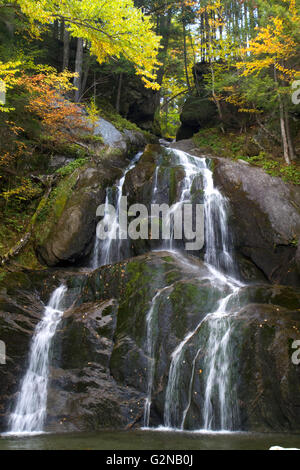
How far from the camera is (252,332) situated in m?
5.79

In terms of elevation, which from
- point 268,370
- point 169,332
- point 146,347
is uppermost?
point 169,332

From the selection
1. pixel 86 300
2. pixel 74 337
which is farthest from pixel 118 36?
pixel 74 337

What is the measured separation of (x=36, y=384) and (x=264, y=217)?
677 centimetres

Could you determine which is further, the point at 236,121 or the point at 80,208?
the point at 236,121

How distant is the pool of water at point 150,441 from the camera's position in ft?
13.8

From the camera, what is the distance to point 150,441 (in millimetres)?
4570

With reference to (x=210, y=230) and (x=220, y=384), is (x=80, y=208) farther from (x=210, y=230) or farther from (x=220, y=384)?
(x=220, y=384)

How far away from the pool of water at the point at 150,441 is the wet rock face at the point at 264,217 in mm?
4925

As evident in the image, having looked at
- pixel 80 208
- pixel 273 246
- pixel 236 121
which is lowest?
pixel 273 246
